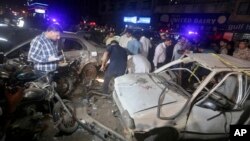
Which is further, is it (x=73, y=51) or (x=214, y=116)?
(x=73, y=51)

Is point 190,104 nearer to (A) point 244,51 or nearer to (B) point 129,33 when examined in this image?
(B) point 129,33

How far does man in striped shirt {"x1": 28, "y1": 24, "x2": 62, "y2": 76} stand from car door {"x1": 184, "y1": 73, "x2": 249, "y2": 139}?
300 centimetres

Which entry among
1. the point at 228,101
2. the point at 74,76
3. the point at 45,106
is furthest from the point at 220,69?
the point at 74,76

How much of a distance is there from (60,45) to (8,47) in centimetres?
193

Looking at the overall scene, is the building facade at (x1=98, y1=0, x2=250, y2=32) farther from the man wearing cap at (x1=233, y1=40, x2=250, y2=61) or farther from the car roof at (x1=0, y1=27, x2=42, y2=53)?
the car roof at (x1=0, y1=27, x2=42, y2=53)

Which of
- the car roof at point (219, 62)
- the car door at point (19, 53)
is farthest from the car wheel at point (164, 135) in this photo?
the car door at point (19, 53)

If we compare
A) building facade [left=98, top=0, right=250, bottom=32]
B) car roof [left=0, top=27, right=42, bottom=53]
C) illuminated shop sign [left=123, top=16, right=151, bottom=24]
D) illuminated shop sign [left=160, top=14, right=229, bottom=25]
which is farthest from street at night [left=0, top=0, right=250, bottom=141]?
illuminated shop sign [left=123, top=16, right=151, bottom=24]

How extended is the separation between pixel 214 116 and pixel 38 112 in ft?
10.1

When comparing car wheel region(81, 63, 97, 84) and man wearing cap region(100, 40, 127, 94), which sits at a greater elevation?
man wearing cap region(100, 40, 127, 94)

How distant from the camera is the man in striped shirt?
5.77 metres

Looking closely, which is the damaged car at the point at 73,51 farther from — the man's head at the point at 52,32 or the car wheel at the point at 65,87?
the man's head at the point at 52,32

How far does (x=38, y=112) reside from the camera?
4910 millimetres

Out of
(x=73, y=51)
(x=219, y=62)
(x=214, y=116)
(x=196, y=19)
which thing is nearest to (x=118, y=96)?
(x=214, y=116)

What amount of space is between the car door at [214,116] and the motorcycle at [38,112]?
2.23 metres
